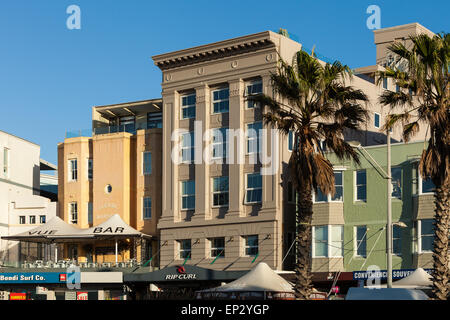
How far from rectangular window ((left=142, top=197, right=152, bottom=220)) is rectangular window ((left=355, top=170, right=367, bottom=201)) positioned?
59.3 feet

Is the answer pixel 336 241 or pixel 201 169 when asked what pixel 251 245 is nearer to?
pixel 336 241

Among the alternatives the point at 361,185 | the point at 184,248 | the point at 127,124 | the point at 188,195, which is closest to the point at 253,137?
the point at 188,195

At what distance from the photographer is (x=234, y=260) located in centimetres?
5594

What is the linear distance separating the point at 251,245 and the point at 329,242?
601 centimetres

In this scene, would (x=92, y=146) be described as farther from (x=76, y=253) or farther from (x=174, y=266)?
(x=174, y=266)

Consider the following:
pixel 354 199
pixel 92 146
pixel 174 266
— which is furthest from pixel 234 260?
pixel 92 146

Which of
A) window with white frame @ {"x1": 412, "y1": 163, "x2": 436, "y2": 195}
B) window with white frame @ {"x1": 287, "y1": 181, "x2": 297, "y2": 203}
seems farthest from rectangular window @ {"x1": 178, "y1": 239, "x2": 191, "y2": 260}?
window with white frame @ {"x1": 412, "y1": 163, "x2": 436, "y2": 195}

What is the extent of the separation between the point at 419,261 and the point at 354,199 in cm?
583

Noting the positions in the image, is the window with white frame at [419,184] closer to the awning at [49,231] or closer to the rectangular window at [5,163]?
the awning at [49,231]

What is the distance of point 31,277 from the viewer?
62031 millimetres

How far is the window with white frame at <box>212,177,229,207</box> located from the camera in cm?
5800

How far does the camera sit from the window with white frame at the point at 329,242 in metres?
51.8

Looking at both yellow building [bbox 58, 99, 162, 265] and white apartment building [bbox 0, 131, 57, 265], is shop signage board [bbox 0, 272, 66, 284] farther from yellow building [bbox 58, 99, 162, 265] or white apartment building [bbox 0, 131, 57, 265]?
yellow building [bbox 58, 99, 162, 265]

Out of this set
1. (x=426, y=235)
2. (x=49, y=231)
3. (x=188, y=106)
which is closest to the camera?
(x=426, y=235)
